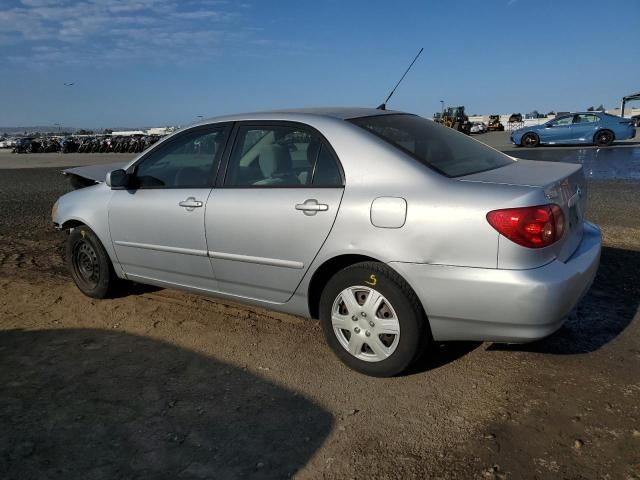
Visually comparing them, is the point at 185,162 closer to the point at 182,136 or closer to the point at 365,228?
the point at 182,136

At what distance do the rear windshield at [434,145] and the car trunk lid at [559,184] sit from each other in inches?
5.1

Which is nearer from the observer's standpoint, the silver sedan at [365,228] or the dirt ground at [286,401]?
the dirt ground at [286,401]

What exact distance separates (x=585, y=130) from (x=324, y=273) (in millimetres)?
21915

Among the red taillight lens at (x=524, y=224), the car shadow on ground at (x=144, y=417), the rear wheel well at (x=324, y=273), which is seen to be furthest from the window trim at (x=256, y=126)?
the car shadow on ground at (x=144, y=417)

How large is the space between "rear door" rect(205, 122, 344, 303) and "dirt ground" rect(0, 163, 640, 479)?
0.53 metres

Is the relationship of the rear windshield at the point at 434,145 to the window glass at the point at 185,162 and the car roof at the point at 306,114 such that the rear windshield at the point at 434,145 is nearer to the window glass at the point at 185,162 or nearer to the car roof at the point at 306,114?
the car roof at the point at 306,114

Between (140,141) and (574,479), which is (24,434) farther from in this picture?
(140,141)

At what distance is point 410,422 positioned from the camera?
110 inches

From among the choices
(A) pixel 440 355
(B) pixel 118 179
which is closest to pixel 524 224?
(A) pixel 440 355

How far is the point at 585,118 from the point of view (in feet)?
72.4

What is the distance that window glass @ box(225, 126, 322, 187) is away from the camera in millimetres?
3475

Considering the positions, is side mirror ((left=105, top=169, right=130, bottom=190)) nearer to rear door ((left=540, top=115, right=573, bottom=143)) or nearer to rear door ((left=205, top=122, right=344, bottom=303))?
rear door ((left=205, top=122, right=344, bottom=303))

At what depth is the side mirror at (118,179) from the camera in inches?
168

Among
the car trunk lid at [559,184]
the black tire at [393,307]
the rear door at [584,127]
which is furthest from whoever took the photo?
the rear door at [584,127]
